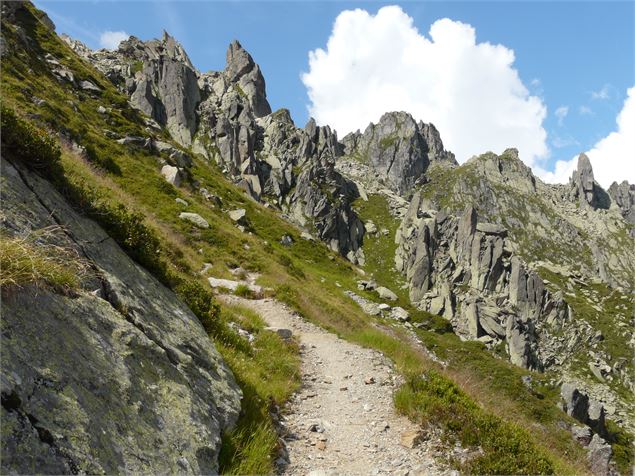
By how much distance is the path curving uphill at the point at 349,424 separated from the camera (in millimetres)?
7992

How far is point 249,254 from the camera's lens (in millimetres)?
28047

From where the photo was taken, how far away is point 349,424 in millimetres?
9680

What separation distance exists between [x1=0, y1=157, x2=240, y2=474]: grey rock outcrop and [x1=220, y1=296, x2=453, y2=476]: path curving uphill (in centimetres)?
199

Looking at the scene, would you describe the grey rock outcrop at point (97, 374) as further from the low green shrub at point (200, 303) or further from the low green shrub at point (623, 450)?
the low green shrub at point (623, 450)

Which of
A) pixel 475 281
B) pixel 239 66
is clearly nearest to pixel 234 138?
pixel 239 66

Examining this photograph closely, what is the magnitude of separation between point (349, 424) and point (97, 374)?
6387 mm

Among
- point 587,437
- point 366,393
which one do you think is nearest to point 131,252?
point 366,393

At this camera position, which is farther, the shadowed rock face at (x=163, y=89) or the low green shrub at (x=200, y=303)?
the shadowed rock face at (x=163, y=89)

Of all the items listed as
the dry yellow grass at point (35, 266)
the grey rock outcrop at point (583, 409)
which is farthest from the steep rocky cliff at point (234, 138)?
the dry yellow grass at point (35, 266)

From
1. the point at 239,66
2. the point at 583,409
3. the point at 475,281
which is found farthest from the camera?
the point at 239,66

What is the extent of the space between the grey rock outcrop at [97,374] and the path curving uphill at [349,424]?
199cm

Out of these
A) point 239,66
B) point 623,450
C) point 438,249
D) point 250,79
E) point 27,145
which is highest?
point 239,66

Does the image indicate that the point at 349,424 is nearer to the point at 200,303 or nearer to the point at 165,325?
the point at 165,325

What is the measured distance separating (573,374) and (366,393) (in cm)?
10569
